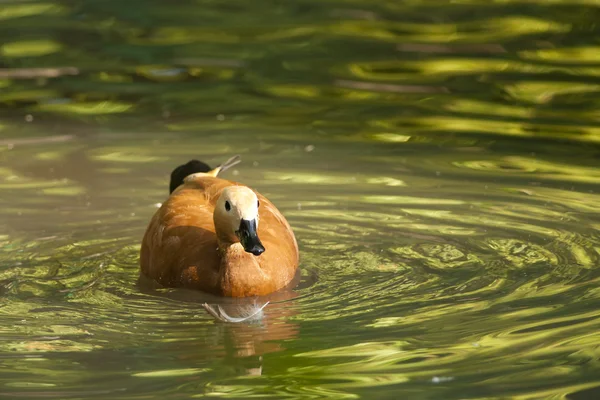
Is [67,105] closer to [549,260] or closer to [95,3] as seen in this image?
[95,3]

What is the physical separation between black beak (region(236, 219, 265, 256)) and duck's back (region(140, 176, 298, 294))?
0.37 metres

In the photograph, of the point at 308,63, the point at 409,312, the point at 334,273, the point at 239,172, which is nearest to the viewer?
the point at 409,312

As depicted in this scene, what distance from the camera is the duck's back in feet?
23.9

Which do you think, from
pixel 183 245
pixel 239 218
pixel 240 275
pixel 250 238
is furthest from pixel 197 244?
pixel 250 238

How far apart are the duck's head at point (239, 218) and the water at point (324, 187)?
0.38 meters

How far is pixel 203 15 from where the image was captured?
1430cm

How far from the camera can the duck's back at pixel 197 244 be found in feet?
23.9

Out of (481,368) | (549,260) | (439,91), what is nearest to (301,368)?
(481,368)

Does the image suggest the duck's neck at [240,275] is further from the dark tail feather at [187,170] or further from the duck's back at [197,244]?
the dark tail feather at [187,170]

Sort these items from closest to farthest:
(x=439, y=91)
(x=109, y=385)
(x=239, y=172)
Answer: (x=109, y=385), (x=239, y=172), (x=439, y=91)

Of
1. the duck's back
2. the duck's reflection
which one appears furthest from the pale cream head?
the duck's reflection

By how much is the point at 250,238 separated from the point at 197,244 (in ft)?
2.08

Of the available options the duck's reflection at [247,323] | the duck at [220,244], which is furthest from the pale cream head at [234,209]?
the duck's reflection at [247,323]

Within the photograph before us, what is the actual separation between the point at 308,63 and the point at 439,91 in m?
1.55
